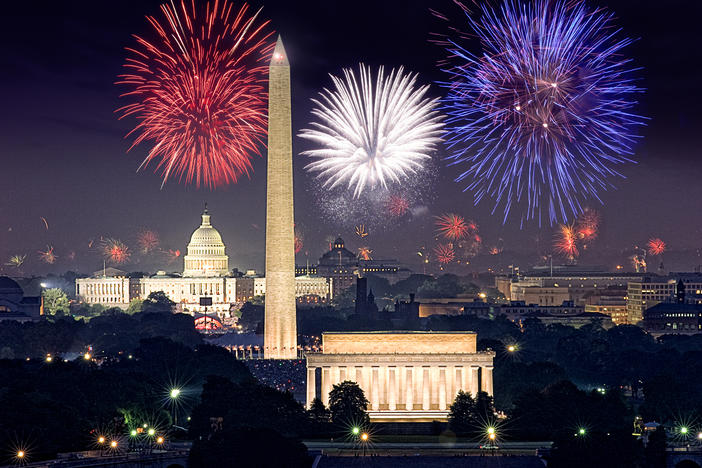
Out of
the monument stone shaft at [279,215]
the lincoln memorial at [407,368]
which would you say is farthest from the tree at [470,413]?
the monument stone shaft at [279,215]

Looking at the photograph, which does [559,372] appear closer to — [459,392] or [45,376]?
[459,392]

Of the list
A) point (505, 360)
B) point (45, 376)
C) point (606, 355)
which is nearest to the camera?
point (45, 376)

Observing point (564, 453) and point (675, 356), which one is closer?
point (564, 453)

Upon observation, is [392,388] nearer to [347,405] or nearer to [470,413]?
[347,405]

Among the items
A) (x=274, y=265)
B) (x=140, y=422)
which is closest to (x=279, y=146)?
(x=274, y=265)

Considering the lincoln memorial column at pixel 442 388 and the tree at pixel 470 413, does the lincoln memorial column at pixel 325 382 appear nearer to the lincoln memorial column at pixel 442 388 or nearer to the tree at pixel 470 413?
the lincoln memorial column at pixel 442 388

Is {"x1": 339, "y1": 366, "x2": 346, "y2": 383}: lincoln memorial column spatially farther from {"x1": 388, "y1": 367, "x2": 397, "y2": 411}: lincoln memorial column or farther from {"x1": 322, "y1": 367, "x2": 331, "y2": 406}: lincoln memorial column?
{"x1": 388, "y1": 367, "x2": 397, "y2": 411}: lincoln memorial column
